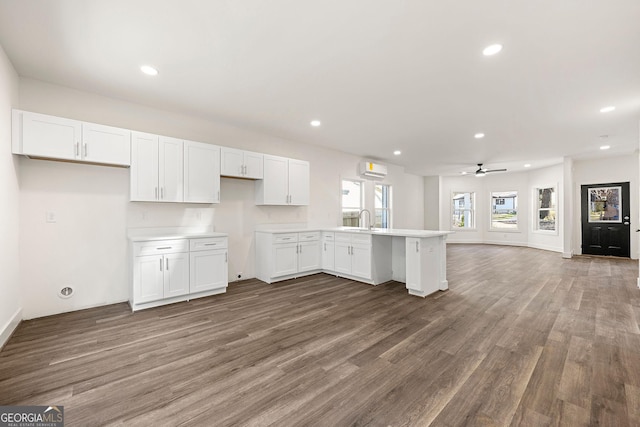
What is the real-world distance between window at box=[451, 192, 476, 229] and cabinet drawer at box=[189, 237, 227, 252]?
9.62 metres

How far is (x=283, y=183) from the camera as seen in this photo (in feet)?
17.1

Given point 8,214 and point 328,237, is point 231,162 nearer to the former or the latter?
point 328,237

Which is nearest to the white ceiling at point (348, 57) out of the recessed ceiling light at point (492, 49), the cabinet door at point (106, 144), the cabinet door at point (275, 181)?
the recessed ceiling light at point (492, 49)

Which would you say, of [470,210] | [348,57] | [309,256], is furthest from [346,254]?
[470,210]

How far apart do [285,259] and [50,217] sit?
317cm

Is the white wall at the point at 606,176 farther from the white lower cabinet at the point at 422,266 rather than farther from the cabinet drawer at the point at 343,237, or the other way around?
the cabinet drawer at the point at 343,237

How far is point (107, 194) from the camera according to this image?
12.1 ft

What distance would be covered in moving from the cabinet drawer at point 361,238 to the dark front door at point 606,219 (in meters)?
7.36

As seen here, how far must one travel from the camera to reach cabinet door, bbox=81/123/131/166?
3264 millimetres

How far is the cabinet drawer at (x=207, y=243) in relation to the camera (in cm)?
390

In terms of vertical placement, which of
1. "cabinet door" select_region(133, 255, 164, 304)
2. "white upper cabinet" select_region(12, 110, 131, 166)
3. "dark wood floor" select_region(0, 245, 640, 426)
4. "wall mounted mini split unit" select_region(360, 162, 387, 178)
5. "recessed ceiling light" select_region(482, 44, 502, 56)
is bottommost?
"dark wood floor" select_region(0, 245, 640, 426)

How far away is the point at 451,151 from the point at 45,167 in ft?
23.8

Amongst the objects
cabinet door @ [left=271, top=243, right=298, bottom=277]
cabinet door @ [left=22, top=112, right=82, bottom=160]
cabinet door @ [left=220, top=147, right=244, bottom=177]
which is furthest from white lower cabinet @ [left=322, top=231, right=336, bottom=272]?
cabinet door @ [left=22, top=112, right=82, bottom=160]

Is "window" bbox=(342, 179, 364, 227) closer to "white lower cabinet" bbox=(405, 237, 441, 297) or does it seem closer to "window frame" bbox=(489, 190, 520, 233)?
"white lower cabinet" bbox=(405, 237, 441, 297)
